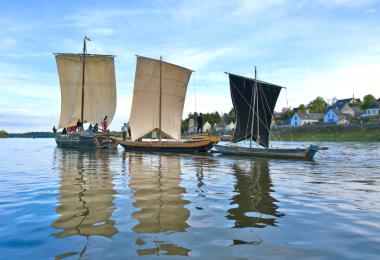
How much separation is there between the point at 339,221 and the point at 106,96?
4354 centimetres

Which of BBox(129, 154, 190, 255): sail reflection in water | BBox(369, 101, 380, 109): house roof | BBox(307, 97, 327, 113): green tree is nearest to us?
BBox(129, 154, 190, 255): sail reflection in water

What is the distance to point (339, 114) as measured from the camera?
120625mm

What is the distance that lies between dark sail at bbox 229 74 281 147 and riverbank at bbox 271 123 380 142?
1763 inches

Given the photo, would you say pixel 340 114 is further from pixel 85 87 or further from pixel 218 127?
pixel 85 87

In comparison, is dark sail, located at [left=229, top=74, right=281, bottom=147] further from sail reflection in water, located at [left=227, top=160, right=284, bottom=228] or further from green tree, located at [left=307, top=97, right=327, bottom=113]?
green tree, located at [left=307, top=97, right=327, bottom=113]

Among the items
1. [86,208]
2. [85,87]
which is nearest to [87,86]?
[85,87]

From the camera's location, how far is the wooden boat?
38250mm

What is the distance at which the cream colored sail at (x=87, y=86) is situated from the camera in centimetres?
4744

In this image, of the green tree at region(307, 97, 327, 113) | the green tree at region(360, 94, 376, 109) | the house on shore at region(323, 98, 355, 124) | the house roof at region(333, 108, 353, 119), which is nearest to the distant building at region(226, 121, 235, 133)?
the green tree at region(307, 97, 327, 113)

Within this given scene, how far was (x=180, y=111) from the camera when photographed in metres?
40.2

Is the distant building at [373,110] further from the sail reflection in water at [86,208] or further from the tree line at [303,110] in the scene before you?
the sail reflection in water at [86,208]

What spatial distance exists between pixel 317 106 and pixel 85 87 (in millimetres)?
126142

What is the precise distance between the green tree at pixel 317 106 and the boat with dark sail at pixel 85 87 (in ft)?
394

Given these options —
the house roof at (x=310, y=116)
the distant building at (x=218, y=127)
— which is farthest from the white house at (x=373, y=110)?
the distant building at (x=218, y=127)
